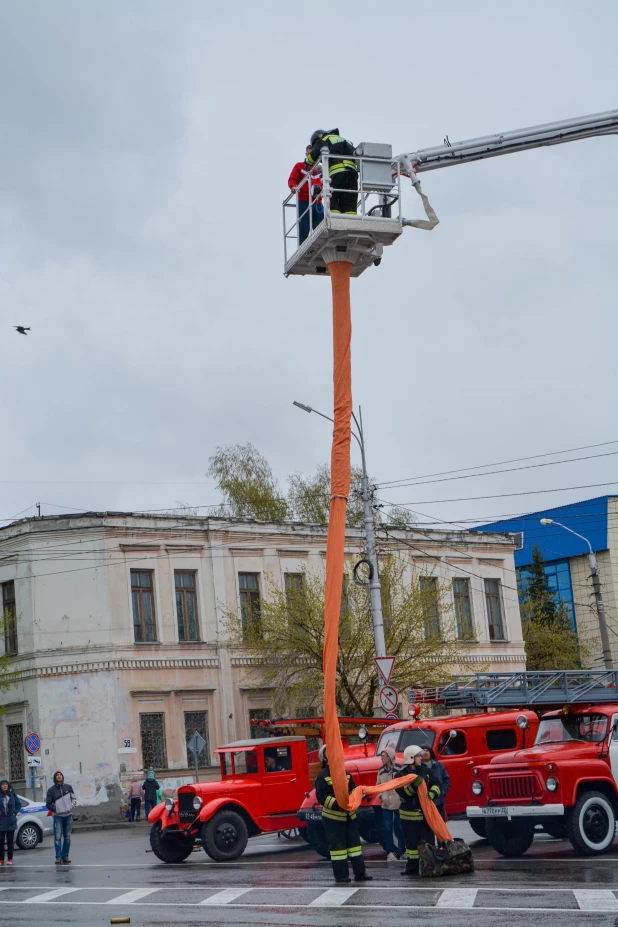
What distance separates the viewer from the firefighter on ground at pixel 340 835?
15219 mm

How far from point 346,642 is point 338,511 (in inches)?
1004

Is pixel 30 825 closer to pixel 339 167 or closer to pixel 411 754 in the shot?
pixel 411 754

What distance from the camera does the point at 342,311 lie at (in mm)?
14734

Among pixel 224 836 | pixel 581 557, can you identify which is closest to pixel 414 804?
pixel 224 836

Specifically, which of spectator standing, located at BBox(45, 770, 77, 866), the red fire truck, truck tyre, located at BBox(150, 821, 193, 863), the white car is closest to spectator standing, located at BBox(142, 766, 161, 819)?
the white car

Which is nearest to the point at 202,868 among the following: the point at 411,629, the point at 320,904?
the point at 320,904

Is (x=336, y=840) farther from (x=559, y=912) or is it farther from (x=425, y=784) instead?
(x=559, y=912)

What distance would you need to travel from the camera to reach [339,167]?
14617mm

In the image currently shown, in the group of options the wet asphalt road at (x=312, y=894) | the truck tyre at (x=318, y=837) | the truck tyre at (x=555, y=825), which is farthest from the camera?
the truck tyre at (x=318, y=837)

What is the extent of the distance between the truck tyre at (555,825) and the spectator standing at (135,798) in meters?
22.2

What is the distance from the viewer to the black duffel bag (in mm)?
15281

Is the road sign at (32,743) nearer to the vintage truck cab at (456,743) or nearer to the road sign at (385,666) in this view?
the road sign at (385,666)

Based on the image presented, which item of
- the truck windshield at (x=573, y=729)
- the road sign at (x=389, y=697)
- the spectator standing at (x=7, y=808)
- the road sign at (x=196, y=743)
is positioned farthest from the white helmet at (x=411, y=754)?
the road sign at (x=196, y=743)

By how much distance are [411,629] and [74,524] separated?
37.8ft
